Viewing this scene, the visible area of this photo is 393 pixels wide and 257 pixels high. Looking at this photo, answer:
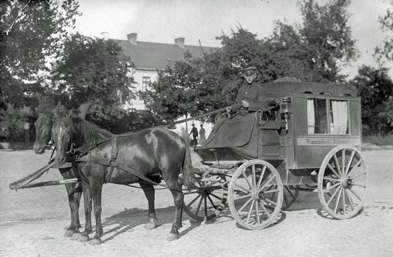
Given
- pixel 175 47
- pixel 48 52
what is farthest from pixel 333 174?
pixel 175 47

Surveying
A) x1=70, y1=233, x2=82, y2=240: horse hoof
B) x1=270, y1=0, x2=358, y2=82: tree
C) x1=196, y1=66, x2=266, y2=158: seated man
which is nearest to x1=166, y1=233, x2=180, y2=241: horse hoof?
x1=70, y1=233, x2=82, y2=240: horse hoof

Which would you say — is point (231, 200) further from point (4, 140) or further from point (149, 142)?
point (4, 140)

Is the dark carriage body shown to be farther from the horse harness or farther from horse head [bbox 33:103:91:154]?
horse head [bbox 33:103:91:154]

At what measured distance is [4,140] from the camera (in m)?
32.3

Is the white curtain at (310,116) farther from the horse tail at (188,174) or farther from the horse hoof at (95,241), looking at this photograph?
the horse hoof at (95,241)

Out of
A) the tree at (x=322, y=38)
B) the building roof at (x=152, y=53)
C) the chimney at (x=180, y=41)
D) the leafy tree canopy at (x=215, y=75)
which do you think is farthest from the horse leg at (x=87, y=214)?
the chimney at (x=180, y=41)

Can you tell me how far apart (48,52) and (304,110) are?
24.6 meters

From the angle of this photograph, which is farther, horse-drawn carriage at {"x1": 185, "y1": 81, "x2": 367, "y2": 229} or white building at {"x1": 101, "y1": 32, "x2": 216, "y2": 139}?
white building at {"x1": 101, "y1": 32, "x2": 216, "y2": 139}

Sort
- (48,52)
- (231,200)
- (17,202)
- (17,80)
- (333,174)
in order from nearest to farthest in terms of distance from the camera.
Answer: (231,200) → (333,174) → (17,202) → (17,80) → (48,52)

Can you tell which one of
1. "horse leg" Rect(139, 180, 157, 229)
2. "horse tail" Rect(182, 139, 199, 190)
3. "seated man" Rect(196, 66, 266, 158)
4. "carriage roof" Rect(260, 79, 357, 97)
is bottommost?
"horse leg" Rect(139, 180, 157, 229)

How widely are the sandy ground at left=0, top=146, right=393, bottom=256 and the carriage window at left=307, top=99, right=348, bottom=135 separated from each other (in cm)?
169

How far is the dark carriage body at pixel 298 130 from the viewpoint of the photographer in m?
8.35

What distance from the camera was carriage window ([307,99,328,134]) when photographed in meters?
8.72

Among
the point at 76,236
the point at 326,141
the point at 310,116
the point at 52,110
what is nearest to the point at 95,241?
the point at 76,236
